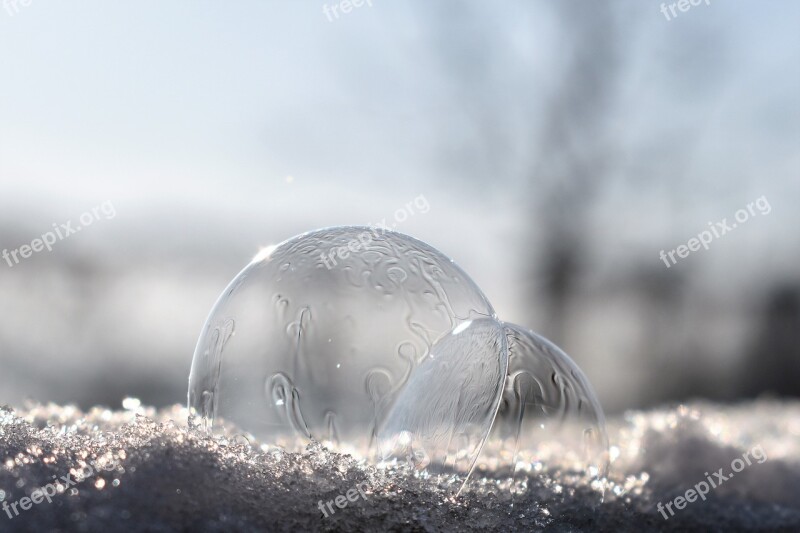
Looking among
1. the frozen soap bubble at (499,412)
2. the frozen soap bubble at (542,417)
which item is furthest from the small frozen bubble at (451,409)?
the frozen soap bubble at (542,417)

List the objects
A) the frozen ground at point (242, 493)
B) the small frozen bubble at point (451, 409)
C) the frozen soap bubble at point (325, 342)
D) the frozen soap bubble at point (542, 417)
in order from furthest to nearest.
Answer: the frozen soap bubble at point (542, 417), the frozen soap bubble at point (325, 342), the small frozen bubble at point (451, 409), the frozen ground at point (242, 493)

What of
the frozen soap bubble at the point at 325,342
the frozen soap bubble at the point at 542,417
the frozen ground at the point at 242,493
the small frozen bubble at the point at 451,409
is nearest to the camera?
the frozen ground at the point at 242,493

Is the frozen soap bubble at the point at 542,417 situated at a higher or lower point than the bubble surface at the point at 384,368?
lower

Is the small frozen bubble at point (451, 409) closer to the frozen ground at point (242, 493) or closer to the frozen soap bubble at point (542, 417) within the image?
the frozen ground at point (242, 493)

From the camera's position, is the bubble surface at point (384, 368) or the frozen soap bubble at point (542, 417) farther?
the frozen soap bubble at point (542, 417)

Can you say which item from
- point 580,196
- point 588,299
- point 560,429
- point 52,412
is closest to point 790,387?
point 588,299

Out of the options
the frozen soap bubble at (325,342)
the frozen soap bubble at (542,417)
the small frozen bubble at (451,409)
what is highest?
the frozen soap bubble at (325,342)
